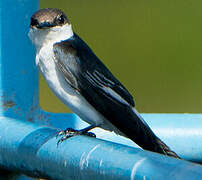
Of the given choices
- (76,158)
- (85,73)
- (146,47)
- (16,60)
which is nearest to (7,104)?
(16,60)

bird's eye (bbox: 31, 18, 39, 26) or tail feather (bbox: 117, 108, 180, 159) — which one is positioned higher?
bird's eye (bbox: 31, 18, 39, 26)

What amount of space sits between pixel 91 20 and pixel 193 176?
243 centimetres

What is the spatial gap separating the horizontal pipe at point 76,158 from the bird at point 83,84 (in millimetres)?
240

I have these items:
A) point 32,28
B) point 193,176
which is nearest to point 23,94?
point 32,28

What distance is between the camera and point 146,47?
11.5 ft

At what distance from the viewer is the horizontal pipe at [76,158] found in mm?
1291

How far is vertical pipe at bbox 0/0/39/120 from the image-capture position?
79.0 inches

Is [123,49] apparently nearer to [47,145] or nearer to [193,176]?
[47,145]

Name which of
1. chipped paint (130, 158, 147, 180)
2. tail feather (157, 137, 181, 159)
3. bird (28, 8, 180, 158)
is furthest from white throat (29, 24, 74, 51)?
chipped paint (130, 158, 147, 180)

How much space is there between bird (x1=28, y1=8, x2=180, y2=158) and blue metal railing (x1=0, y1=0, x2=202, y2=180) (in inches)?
1.4

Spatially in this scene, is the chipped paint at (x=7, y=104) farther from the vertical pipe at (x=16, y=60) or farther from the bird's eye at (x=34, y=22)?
the bird's eye at (x=34, y=22)

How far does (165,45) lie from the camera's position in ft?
12.1

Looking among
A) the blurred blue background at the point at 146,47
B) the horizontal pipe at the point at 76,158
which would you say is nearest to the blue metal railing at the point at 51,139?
the horizontal pipe at the point at 76,158

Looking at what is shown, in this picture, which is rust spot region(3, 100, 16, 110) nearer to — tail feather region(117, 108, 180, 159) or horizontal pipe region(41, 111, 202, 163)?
horizontal pipe region(41, 111, 202, 163)
